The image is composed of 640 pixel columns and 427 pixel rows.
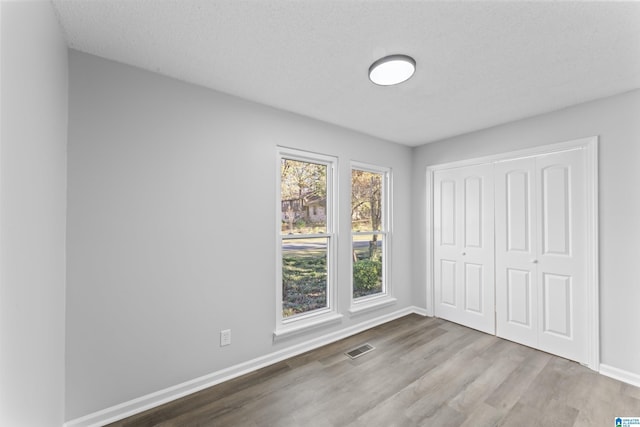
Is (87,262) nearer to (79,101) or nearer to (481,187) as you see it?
(79,101)

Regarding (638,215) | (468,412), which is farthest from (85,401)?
(638,215)

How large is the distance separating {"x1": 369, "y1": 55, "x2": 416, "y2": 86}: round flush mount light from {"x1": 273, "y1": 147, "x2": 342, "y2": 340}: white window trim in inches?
45.8

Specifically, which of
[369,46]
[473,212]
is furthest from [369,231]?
[369,46]

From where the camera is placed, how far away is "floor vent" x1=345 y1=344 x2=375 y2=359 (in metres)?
2.81

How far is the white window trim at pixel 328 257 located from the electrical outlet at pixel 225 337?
446mm

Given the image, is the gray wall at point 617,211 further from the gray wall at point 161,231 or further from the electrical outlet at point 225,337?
the electrical outlet at point 225,337

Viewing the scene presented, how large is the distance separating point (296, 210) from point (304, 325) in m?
1.23

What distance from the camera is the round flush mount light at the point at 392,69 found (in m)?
1.88

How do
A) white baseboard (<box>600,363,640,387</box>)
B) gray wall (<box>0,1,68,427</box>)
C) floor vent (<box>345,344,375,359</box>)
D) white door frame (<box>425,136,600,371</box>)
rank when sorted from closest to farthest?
gray wall (<box>0,1,68,427</box>) < white baseboard (<box>600,363,640,387</box>) < white door frame (<box>425,136,600,371</box>) < floor vent (<box>345,344,375,359</box>)

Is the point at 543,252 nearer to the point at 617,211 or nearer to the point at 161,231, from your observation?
the point at 617,211

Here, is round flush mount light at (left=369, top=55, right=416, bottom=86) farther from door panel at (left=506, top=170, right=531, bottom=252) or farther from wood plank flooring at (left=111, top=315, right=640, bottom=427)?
wood plank flooring at (left=111, top=315, right=640, bottom=427)

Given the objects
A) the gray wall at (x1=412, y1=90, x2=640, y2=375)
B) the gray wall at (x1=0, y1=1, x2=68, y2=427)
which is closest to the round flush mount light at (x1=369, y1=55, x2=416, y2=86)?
the gray wall at (x1=0, y1=1, x2=68, y2=427)

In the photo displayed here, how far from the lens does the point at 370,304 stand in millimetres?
3568

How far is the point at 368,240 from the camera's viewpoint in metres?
3.72
